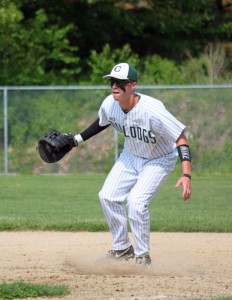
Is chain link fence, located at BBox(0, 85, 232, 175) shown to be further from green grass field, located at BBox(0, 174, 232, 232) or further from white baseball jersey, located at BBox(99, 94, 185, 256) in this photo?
white baseball jersey, located at BBox(99, 94, 185, 256)

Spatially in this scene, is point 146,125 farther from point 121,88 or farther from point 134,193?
point 134,193

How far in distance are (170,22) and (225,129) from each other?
333 inches

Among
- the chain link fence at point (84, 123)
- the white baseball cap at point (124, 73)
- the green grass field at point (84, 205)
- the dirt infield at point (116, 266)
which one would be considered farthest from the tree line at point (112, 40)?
the white baseball cap at point (124, 73)

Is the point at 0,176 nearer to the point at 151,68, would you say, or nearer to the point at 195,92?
the point at 195,92

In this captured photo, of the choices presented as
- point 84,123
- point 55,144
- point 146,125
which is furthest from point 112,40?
point 146,125

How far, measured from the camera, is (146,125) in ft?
28.3

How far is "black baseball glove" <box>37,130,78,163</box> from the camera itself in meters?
9.27

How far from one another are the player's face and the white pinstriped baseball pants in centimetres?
66

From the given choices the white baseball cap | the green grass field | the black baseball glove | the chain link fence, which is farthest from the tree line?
the white baseball cap

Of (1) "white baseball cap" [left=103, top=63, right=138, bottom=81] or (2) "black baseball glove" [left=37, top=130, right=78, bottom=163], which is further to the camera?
(2) "black baseball glove" [left=37, top=130, right=78, bottom=163]

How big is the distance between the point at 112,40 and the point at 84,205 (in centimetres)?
1423

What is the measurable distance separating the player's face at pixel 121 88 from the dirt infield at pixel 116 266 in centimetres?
154

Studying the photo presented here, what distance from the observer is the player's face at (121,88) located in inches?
342

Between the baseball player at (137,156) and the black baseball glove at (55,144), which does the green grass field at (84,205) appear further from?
the baseball player at (137,156)
